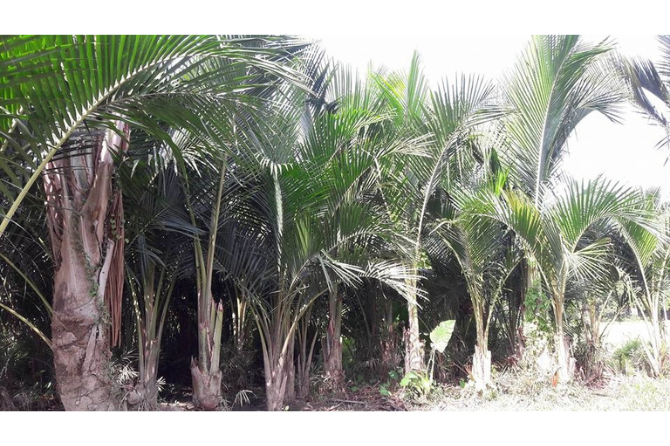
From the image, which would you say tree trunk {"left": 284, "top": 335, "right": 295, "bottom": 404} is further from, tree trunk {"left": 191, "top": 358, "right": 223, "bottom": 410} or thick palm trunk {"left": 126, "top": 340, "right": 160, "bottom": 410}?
thick palm trunk {"left": 126, "top": 340, "right": 160, "bottom": 410}

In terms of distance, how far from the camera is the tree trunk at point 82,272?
2453mm

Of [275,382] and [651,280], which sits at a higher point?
[651,280]

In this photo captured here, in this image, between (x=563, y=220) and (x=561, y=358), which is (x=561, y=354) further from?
(x=563, y=220)

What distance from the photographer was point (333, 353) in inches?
169

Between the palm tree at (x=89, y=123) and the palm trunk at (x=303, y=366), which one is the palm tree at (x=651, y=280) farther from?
the palm tree at (x=89, y=123)

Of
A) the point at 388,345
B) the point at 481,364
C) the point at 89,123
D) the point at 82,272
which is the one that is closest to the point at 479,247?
the point at 481,364

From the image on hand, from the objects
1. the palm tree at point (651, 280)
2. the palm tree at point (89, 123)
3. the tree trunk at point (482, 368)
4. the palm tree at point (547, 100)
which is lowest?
the tree trunk at point (482, 368)

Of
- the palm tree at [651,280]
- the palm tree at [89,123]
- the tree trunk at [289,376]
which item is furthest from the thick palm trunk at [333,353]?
the palm tree at [651,280]

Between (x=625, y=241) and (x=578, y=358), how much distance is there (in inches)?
47.8

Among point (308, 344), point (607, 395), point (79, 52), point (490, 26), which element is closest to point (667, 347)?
point (607, 395)

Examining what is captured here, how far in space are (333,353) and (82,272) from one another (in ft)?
7.76

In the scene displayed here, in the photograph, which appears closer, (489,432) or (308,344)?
(489,432)

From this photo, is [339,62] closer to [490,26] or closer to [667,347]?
[490,26]

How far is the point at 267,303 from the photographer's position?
3717mm
